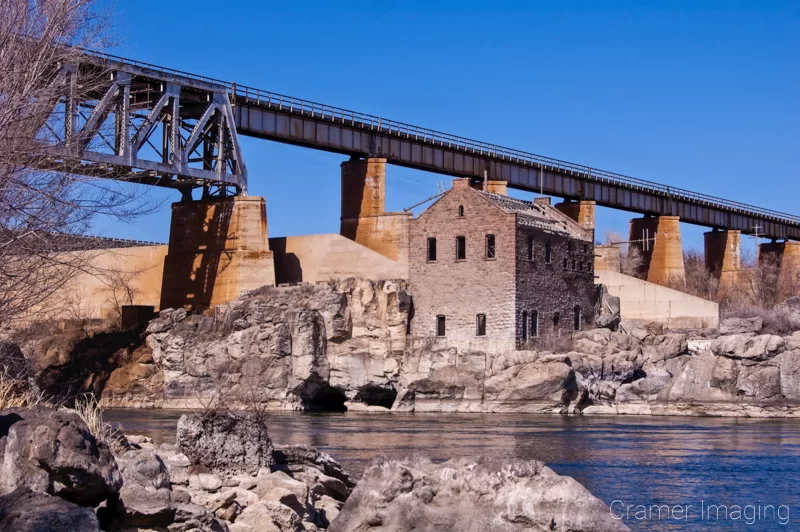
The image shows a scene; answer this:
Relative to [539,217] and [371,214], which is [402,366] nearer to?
[539,217]

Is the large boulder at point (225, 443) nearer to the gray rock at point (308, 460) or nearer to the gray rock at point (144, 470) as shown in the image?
the gray rock at point (308, 460)

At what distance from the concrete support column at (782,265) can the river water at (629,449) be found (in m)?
37.3

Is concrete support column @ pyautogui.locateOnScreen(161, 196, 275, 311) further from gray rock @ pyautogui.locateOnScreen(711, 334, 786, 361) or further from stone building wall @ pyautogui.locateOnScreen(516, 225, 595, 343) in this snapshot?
gray rock @ pyautogui.locateOnScreen(711, 334, 786, 361)

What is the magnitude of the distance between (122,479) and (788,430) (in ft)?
111

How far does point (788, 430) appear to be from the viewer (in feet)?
142

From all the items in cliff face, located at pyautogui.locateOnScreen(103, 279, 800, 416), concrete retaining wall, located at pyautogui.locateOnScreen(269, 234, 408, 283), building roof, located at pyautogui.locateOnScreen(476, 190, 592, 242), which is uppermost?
building roof, located at pyautogui.locateOnScreen(476, 190, 592, 242)

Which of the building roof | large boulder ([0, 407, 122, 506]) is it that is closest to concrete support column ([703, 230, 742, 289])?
the building roof

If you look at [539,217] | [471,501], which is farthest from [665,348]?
[471,501]

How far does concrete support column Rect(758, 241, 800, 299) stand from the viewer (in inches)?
3322

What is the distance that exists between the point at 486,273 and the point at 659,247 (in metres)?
36.2

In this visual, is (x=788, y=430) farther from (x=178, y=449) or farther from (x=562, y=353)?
(x=178, y=449)

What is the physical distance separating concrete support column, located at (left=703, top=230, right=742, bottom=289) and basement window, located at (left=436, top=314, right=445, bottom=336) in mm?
43097

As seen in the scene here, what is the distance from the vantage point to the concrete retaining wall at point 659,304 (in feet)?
208

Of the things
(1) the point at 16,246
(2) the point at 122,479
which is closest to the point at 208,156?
(1) the point at 16,246
